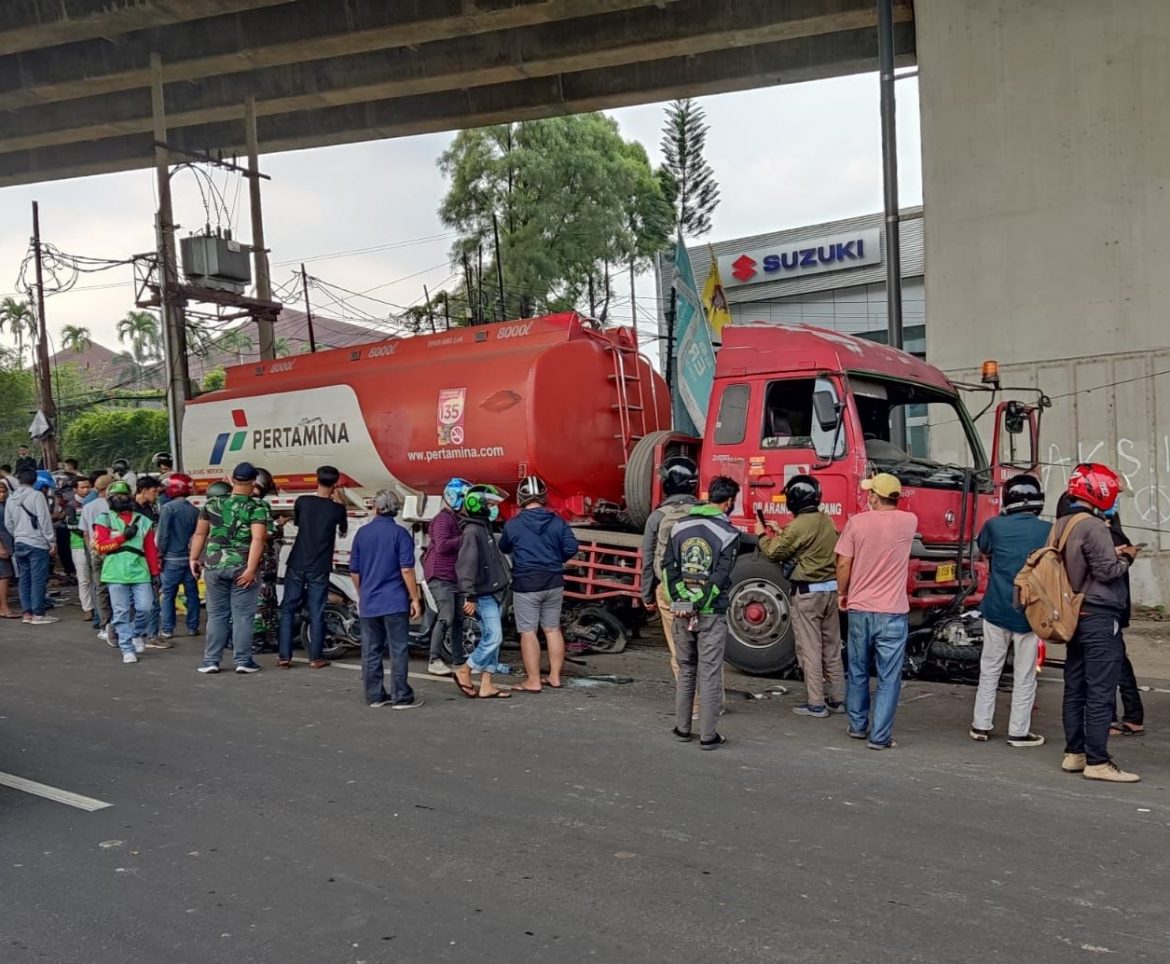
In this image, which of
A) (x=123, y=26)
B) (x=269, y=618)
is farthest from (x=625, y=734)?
(x=123, y=26)

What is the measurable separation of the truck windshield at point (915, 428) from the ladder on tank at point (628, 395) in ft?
Result: 7.63

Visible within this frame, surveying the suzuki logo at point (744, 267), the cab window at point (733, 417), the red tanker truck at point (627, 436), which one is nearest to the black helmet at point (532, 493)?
the red tanker truck at point (627, 436)

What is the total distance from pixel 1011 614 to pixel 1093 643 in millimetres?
750

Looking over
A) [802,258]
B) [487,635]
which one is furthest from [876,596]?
[802,258]

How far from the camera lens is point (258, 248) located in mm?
20109

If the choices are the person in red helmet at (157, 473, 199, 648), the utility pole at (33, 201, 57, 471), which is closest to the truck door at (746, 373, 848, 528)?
the person in red helmet at (157, 473, 199, 648)

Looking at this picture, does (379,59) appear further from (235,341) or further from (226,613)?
(226,613)

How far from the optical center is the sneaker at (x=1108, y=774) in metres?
5.18

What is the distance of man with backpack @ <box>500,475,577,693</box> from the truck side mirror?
223 centimetres

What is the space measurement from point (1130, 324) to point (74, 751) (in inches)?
498

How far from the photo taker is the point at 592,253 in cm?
3238

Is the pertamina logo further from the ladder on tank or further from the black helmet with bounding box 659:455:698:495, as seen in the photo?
the black helmet with bounding box 659:455:698:495

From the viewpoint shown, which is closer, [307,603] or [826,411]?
[826,411]

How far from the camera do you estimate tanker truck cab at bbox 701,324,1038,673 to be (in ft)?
25.5
